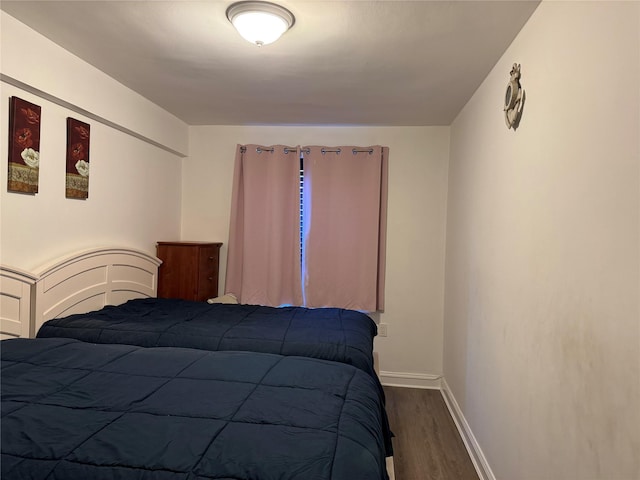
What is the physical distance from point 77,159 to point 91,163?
0.15 m

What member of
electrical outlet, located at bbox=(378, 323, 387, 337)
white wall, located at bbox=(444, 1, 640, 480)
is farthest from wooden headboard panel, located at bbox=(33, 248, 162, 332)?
white wall, located at bbox=(444, 1, 640, 480)

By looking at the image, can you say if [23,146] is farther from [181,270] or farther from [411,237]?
[411,237]

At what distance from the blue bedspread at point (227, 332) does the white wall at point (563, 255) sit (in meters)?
0.75

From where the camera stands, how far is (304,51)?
2.13 metres

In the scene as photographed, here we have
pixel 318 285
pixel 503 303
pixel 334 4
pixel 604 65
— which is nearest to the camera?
pixel 604 65

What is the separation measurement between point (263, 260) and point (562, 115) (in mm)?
2707

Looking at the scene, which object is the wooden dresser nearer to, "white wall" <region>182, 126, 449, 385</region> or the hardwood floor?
"white wall" <region>182, 126, 449, 385</region>

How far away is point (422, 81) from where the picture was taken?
2.52 metres

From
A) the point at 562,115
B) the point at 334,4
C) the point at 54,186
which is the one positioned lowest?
the point at 54,186

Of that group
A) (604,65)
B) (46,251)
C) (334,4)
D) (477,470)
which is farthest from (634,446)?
(46,251)

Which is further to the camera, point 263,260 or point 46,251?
point 263,260

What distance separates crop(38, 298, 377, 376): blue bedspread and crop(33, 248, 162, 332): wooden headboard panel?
3.8 inches

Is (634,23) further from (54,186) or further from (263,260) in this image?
(263,260)

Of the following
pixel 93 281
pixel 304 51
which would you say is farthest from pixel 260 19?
pixel 93 281
